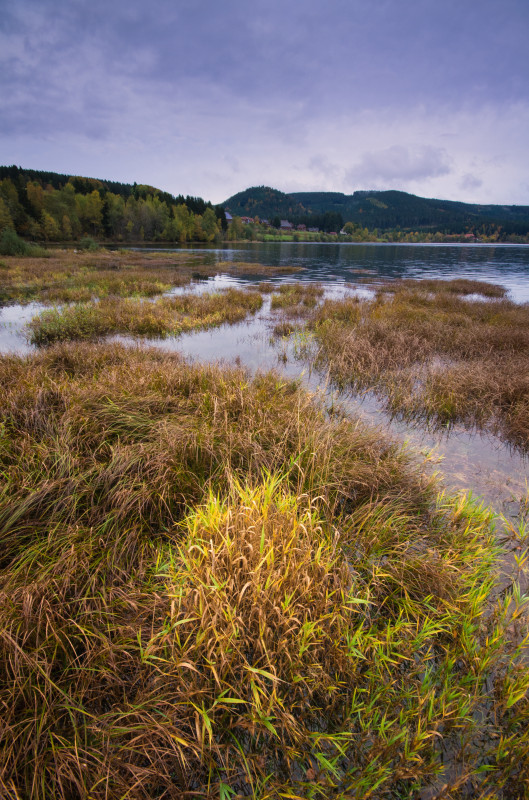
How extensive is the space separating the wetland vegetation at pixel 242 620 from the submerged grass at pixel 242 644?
0.7 inches

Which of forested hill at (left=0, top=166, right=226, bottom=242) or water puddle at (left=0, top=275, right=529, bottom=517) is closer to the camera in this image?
water puddle at (left=0, top=275, right=529, bottom=517)

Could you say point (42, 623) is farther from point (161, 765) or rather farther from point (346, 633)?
point (346, 633)

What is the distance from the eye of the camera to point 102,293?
56.3 ft

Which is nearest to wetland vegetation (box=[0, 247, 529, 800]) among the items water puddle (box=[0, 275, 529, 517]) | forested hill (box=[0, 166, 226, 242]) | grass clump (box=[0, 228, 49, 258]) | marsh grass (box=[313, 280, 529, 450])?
water puddle (box=[0, 275, 529, 517])

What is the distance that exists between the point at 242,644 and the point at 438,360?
9509 mm

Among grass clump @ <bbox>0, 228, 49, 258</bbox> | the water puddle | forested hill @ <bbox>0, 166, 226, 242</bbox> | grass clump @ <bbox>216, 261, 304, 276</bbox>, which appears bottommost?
the water puddle

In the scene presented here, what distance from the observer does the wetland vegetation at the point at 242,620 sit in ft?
5.77

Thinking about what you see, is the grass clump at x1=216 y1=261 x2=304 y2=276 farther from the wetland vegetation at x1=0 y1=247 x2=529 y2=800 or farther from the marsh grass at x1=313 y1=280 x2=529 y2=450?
the wetland vegetation at x1=0 y1=247 x2=529 y2=800

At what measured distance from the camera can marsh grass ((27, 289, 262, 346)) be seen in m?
10.4

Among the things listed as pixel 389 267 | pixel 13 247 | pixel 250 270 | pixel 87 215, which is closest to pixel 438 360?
pixel 250 270

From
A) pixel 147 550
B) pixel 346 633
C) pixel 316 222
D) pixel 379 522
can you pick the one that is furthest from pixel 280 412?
pixel 316 222

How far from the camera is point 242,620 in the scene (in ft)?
6.77

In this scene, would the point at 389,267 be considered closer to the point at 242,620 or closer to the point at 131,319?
the point at 131,319

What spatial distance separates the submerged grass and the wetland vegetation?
2 cm
